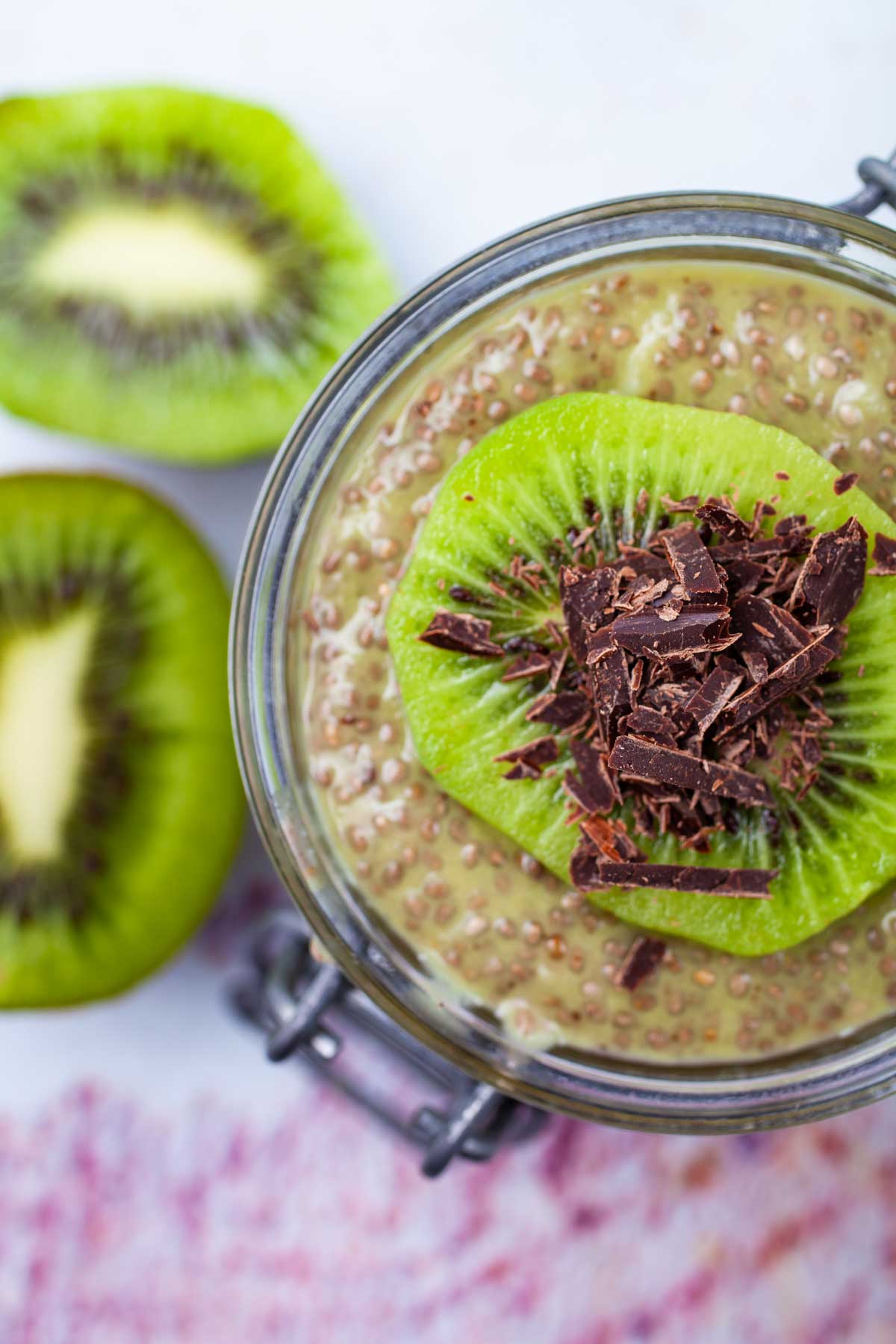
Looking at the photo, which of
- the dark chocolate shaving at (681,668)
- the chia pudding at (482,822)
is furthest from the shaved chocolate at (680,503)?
the chia pudding at (482,822)

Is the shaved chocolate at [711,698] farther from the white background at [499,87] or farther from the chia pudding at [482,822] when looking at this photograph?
the white background at [499,87]

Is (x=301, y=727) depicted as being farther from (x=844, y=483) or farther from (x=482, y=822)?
(x=844, y=483)

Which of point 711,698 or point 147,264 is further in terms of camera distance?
point 147,264

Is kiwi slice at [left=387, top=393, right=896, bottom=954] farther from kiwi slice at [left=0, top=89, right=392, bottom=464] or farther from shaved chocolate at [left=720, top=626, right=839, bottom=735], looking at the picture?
kiwi slice at [left=0, top=89, right=392, bottom=464]

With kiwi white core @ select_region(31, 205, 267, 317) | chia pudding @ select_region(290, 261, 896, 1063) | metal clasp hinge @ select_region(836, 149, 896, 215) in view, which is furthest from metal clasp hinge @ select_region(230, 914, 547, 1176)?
metal clasp hinge @ select_region(836, 149, 896, 215)

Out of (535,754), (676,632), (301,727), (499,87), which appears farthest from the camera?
(499,87)

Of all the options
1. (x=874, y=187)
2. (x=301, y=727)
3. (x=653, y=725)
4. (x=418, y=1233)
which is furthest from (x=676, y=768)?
(x=418, y=1233)

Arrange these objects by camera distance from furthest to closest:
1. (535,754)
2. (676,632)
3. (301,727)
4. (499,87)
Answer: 1. (499,87)
2. (301,727)
3. (535,754)
4. (676,632)
